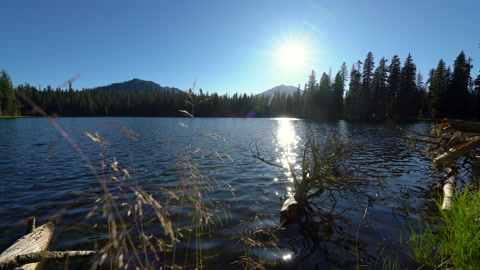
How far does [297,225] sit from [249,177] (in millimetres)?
4869

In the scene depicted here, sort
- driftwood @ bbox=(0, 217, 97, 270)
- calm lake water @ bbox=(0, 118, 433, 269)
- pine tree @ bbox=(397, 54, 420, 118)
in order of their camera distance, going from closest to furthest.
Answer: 1. driftwood @ bbox=(0, 217, 97, 270)
2. calm lake water @ bbox=(0, 118, 433, 269)
3. pine tree @ bbox=(397, 54, 420, 118)

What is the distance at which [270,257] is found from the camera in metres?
4.64

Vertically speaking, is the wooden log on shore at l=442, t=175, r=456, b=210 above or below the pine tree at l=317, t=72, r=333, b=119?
below

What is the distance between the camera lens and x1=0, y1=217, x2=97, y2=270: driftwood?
9.66ft

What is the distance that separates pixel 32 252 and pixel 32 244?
1.69 m

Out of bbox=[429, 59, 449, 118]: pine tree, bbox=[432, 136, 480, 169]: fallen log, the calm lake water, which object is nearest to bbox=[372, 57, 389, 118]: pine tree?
bbox=[429, 59, 449, 118]: pine tree

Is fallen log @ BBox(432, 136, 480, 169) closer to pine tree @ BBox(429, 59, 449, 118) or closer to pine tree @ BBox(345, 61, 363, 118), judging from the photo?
pine tree @ BBox(429, 59, 449, 118)

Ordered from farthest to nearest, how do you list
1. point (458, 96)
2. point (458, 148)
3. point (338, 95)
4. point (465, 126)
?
point (338, 95) < point (458, 96) < point (458, 148) < point (465, 126)

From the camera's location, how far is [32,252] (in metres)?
3.03

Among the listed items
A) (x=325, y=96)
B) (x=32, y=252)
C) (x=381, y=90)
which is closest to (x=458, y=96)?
(x=381, y=90)

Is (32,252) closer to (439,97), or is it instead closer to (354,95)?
(439,97)

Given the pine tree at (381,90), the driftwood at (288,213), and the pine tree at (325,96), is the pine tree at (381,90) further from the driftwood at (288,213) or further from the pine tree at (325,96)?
the driftwood at (288,213)

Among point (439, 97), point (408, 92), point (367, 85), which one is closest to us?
point (439, 97)

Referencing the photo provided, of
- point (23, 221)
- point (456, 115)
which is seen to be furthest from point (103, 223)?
point (456, 115)
